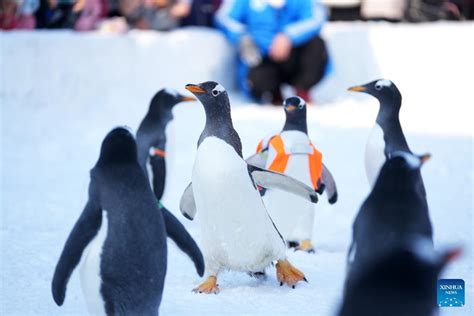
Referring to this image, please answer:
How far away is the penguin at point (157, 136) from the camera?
120 inches

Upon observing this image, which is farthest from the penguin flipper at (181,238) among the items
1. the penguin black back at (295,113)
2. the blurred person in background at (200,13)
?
the blurred person in background at (200,13)

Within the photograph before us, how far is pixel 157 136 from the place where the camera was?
10.1 ft

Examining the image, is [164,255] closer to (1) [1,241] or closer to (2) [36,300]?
(2) [36,300]

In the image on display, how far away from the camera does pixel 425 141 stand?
168 inches

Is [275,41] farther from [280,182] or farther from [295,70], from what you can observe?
[280,182]

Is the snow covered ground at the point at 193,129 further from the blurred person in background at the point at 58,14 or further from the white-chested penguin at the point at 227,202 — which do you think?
the blurred person in background at the point at 58,14

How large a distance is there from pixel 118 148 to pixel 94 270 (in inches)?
10.6

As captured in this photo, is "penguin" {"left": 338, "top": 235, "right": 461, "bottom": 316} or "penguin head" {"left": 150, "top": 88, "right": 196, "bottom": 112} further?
"penguin head" {"left": 150, "top": 88, "right": 196, "bottom": 112}

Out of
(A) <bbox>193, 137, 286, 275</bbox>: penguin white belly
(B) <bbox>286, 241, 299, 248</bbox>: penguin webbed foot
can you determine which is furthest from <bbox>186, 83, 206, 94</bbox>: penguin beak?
(B) <bbox>286, 241, 299, 248</bbox>: penguin webbed foot

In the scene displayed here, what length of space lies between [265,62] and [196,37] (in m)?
0.56

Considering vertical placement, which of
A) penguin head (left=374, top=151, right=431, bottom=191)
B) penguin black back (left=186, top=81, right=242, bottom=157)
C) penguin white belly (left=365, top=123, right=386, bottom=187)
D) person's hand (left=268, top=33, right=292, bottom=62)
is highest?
penguin head (left=374, top=151, right=431, bottom=191)

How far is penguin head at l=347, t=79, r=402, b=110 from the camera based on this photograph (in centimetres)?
248

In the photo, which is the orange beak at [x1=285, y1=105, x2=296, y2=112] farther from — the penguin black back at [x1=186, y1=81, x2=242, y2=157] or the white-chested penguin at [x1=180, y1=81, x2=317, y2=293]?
the penguin black back at [x1=186, y1=81, x2=242, y2=157]

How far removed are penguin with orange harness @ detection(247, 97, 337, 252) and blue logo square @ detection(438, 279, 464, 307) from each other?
773 millimetres
